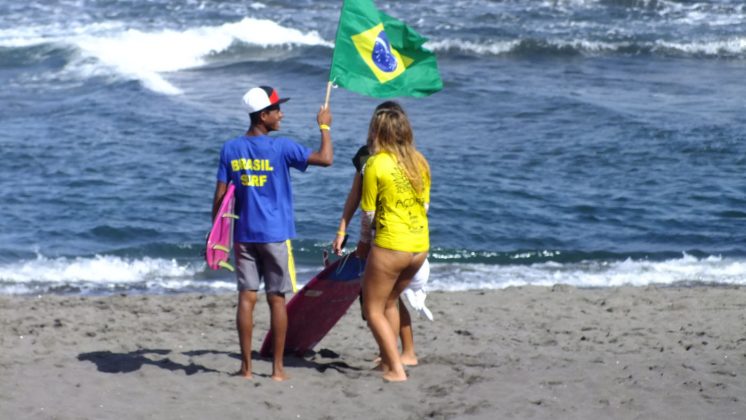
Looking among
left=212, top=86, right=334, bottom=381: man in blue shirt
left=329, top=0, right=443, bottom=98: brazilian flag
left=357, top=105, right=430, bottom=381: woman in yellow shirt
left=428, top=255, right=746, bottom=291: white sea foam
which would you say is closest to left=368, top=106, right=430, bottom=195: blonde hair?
left=357, top=105, right=430, bottom=381: woman in yellow shirt

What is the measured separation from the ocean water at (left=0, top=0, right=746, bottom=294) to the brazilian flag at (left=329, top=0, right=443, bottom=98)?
12.4 feet

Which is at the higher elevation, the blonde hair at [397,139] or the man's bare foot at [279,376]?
the blonde hair at [397,139]

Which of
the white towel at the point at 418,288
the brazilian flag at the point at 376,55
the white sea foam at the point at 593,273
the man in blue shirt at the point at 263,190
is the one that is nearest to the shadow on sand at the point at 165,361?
the white towel at the point at 418,288

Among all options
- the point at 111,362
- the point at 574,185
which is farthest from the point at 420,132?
the point at 111,362

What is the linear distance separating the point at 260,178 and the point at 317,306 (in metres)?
1.26

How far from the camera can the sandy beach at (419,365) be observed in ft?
22.9

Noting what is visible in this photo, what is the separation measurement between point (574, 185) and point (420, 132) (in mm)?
3081

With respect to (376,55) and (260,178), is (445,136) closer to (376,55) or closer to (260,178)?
(376,55)

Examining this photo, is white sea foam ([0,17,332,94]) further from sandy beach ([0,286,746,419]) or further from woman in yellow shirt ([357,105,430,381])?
woman in yellow shirt ([357,105,430,381])

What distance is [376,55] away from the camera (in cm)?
789

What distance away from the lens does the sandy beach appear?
6.99m

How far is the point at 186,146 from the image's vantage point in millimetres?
16656

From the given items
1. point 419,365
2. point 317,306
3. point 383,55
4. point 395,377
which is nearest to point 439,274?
point 317,306

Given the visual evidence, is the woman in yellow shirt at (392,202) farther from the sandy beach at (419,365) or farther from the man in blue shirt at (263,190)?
the sandy beach at (419,365)
